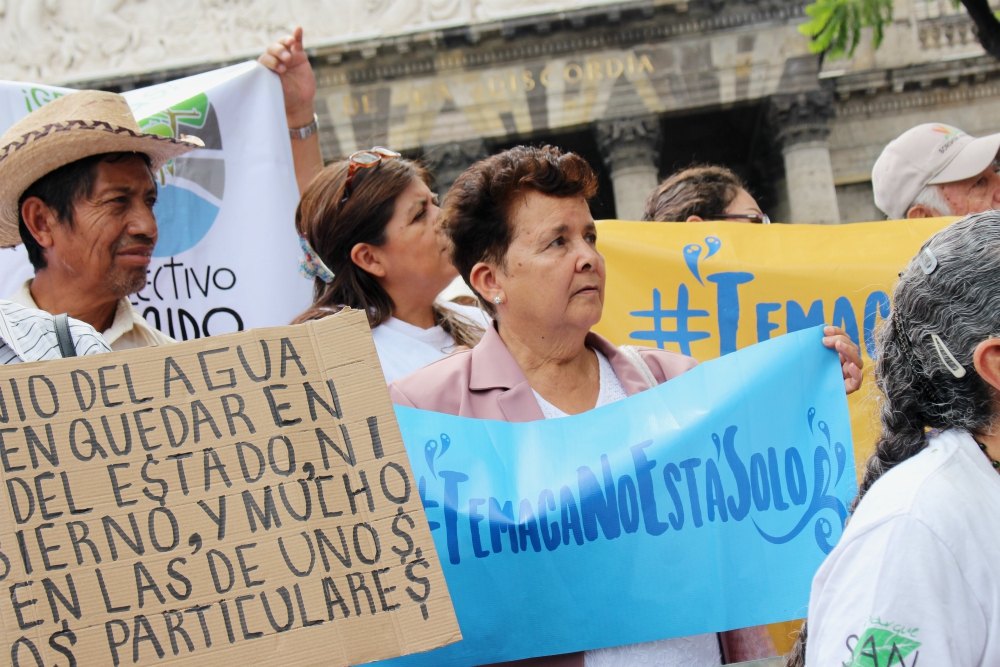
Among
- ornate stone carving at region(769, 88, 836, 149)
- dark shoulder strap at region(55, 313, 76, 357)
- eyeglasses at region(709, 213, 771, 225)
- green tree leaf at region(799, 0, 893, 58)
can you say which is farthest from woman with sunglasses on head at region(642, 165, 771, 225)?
ornate stone carving at region(769, 88, 836, 149)

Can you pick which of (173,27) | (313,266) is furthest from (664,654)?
(173,27)

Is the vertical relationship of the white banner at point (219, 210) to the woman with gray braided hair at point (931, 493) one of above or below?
above

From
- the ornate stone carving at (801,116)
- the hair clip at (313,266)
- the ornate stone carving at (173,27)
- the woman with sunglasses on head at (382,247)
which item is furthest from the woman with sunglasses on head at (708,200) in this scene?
the ornate stone carving at (801,116)

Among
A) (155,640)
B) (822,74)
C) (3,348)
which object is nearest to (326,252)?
(3,348)

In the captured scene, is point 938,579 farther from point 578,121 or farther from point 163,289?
point 578,121

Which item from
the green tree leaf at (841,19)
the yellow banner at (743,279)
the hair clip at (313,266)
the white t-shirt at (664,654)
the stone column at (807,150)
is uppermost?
the stone column at (807,150)

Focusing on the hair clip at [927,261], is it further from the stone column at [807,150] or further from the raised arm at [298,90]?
the stone column at [807,150]

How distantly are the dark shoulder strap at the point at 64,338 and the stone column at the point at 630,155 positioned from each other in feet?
44.9

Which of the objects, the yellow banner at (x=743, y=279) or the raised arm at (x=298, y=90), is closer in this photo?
the yellow banner at (x=743, y=279)

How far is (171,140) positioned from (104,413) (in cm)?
125

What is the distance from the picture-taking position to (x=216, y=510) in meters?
1.63

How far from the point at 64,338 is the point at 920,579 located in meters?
1.68

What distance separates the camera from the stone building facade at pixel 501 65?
50.7 feet

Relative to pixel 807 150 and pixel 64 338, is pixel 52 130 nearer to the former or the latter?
pixel 64 338
